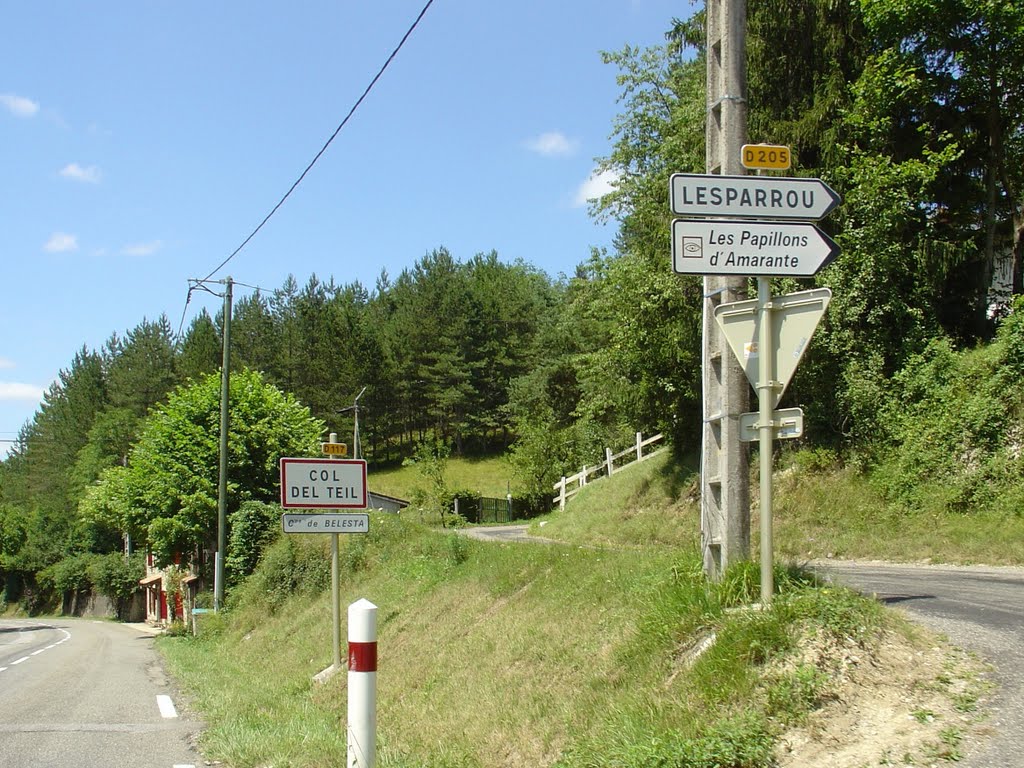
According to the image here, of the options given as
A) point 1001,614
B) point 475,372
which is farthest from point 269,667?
point 475,372

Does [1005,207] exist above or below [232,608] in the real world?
above

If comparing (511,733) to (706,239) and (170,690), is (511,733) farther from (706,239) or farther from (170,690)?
(170,690)

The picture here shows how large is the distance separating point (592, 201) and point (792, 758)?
3050 centimetres

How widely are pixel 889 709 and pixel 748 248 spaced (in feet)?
9.93

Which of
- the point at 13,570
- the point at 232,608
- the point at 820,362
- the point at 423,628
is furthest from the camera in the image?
the point at 13,570

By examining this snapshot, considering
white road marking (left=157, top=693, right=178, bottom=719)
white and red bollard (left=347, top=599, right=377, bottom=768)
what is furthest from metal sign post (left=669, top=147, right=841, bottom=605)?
white road marking (left=157, top=693, right=178, bottom=719)

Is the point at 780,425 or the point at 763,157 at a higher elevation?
the point at 763,157

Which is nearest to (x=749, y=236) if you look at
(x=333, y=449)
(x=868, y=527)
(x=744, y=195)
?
(x=744, y=195)

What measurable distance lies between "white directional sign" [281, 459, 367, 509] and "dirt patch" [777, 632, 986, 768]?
23.6 ft

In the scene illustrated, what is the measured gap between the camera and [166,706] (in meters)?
12.0

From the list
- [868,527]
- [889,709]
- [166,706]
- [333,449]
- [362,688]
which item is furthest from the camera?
[868,527]

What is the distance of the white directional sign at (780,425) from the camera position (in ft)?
19.8

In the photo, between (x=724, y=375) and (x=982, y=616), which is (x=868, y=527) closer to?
(x=982, y=616)

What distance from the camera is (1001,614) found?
24.5 ft
